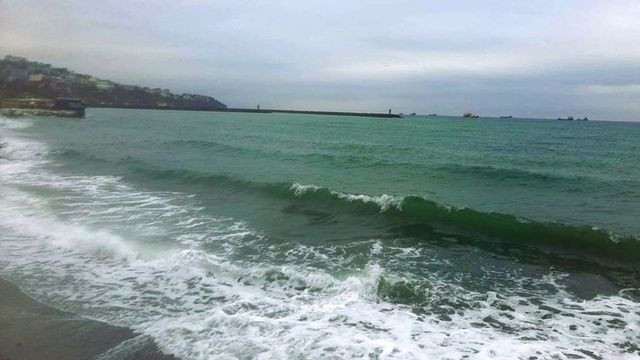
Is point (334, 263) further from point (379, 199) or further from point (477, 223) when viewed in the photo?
point (379, 199)

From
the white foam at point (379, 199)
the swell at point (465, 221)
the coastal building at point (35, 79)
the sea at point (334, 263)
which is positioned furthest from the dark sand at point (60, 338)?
the coastal building at point (35, 79)

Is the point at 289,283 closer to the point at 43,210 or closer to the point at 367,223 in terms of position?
the point at 367,223

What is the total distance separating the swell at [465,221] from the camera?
10.4 m

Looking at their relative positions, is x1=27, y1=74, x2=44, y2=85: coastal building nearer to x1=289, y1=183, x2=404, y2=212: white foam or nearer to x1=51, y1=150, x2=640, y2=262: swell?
x1=51, y1=150, x2=640, y2=262: swell

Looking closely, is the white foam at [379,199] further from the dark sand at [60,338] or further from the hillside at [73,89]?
the hillside at [73,89]

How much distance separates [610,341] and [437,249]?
442 centimetres

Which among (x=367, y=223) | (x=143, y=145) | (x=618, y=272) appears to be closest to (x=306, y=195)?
(x=367, y=223)

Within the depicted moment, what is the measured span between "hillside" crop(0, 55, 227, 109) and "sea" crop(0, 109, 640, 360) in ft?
152

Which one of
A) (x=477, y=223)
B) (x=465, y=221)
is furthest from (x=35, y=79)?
(x=477, y=223)

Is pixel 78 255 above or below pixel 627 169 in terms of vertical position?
below

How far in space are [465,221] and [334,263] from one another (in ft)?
17.1

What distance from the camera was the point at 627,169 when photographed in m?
24.8

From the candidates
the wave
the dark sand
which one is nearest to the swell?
the wave

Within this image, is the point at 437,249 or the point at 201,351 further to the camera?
the point at 437,249
